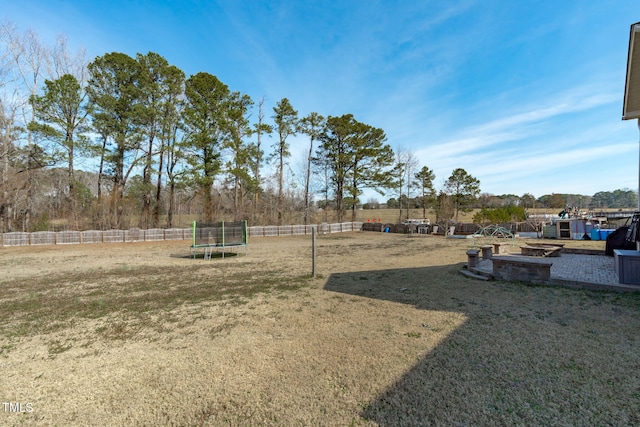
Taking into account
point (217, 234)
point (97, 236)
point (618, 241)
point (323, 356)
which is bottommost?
point (323, 356)

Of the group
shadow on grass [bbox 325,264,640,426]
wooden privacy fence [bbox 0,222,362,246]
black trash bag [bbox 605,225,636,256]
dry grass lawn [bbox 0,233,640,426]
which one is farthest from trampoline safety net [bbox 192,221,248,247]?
black trash bag [bbox 605,225,636,256]

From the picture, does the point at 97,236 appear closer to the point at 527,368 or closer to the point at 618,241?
the point at 527,368

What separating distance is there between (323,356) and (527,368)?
205cm

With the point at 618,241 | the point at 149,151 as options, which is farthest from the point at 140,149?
the point at 618,241

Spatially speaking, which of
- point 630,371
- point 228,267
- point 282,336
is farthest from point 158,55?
point 630,371

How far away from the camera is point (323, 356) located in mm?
3043

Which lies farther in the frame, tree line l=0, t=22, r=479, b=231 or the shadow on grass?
tree line l=0, t=22, r=479, b=231

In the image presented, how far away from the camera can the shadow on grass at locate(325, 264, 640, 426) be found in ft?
6.85

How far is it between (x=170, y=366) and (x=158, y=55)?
2548 centimetres

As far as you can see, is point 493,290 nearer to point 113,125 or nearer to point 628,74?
point 628,74

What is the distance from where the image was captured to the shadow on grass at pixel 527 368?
2.09m

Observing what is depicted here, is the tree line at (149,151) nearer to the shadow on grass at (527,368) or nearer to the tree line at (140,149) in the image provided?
the tree line at (140,149)

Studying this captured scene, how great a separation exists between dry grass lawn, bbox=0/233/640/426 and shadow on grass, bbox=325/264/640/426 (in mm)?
15

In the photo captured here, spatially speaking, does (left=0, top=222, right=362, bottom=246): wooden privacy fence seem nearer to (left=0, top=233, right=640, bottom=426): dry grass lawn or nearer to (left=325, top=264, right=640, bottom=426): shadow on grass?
(left=0, top=233, right=640, bottom=426): dry grass lawn
